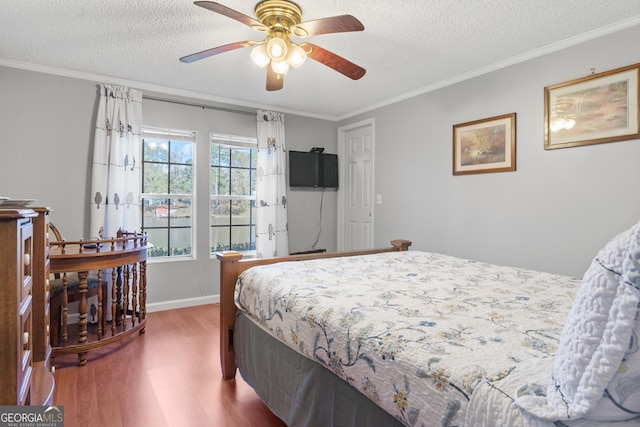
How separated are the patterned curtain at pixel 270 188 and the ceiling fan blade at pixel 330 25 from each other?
2247 millimetres

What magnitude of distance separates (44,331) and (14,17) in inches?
83.7

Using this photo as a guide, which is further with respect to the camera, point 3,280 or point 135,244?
point 135,244

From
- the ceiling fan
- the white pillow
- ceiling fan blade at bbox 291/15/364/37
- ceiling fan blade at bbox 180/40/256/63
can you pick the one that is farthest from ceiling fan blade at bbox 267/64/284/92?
the white pillow

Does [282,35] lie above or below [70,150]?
above

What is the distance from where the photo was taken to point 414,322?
1210 millimetres

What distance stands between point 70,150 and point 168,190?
0.94 meters

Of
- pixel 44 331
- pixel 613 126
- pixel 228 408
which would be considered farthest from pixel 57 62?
pixel 613 126

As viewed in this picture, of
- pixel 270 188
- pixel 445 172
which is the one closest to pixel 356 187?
pixel 270 188

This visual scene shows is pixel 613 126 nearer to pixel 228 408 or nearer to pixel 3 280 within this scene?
pixel 228 408

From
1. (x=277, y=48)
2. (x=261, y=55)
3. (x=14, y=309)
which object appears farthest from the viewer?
(x=261, y=55)

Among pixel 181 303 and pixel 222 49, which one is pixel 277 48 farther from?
pixel 181 303

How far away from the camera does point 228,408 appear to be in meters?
1.97

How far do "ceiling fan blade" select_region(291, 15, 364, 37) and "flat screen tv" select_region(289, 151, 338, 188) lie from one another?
2539 mm

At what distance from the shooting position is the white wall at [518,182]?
2438 mm
